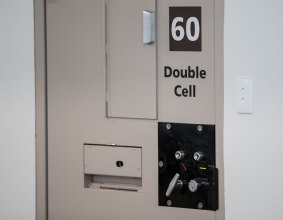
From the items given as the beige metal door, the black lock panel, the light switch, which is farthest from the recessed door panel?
the light switch

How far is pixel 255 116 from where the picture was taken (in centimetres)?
269

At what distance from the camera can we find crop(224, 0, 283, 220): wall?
2641 mm

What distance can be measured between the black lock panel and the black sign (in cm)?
33

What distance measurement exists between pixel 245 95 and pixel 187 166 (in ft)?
1.35

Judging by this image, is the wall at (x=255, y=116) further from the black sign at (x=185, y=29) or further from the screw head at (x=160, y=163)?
the screw head at (x=160, y=163)

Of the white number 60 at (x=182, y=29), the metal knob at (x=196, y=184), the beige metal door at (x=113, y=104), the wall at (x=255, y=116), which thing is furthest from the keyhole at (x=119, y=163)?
the white number 60 at (x=182, y=29)

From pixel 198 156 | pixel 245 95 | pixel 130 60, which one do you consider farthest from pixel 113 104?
pixel 245 95

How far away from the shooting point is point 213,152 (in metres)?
2.80

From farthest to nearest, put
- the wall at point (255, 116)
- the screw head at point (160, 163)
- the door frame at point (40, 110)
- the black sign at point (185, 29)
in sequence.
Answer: the door frame at point (40, 110)
the screw head at point (160, 163)
the black sign at point (185, 29)
the wall at point (255, 116)

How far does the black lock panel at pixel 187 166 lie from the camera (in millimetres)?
2820

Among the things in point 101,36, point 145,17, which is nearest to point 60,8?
point 101,36

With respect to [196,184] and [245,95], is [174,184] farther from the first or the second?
[245,95]

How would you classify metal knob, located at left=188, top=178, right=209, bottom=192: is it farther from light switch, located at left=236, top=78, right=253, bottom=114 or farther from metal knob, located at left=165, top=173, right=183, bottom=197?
light switch, located at left=236, top=78, right=253, bottom=114

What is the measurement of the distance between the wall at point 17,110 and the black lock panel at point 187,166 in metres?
0.64
